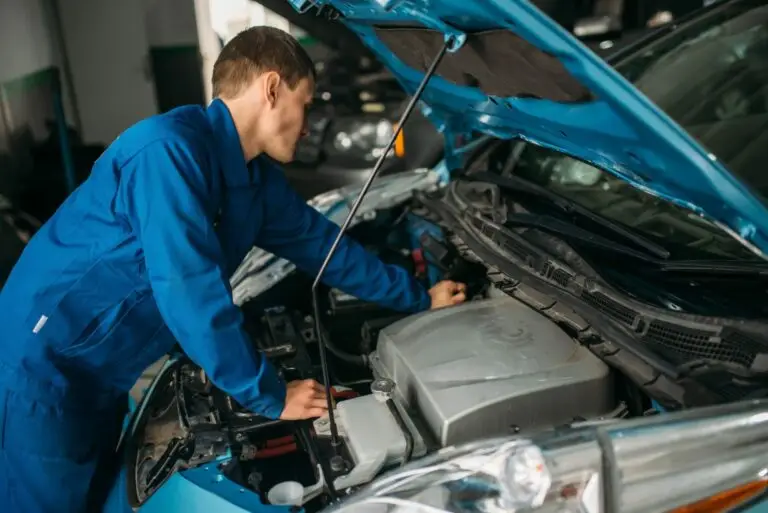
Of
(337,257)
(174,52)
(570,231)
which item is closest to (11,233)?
(174,52)

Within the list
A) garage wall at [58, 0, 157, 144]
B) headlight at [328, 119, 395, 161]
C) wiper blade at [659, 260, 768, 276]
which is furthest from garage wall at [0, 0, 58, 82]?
wiper blade at [659, 260, 768, 276]

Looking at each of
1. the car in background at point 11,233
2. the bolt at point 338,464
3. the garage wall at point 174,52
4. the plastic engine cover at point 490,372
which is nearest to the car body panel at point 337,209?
the plastic engine cover at point 490,372

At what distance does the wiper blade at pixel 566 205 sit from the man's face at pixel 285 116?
67 centimetres

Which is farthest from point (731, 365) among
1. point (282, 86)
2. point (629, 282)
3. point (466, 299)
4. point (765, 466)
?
point (282, 86)

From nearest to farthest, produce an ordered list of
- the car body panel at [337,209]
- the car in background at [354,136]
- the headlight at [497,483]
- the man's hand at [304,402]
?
1. the headlight at [497,483]
2. the man's hand at [304,402]
3. the car body panel at [337,209]
4. the car in background at [354,136]

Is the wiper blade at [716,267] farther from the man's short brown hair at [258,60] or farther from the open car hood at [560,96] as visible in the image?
the man's short brown hair at [258,60]

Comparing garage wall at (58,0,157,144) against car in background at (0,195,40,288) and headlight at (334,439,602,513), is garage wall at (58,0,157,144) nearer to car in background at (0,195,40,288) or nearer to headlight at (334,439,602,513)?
car in background at (0,195,40,288)

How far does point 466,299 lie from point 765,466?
93 cm

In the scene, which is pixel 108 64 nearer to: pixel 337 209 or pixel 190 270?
pixel 337 209

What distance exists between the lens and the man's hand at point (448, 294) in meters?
1.92

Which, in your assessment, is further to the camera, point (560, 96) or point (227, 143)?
point (227, 143)

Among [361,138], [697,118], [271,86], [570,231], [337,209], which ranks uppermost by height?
[271,86]

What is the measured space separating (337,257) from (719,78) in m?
1.23

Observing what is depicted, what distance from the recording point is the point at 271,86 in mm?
1538
